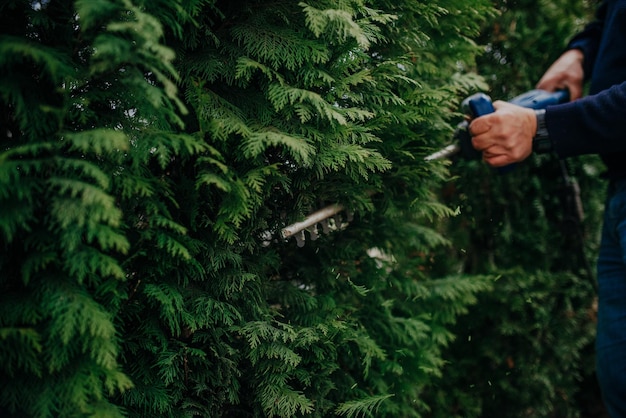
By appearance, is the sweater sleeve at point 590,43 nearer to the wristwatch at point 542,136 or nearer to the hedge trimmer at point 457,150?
the hedge trimmer at point 457,150

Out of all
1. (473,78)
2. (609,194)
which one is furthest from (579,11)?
(609,194)

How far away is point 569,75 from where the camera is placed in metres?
2.31

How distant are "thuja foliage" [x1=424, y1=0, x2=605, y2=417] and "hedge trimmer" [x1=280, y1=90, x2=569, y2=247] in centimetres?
57

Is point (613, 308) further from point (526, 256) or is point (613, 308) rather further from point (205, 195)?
point (205, 195)

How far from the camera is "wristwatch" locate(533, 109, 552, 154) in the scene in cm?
182

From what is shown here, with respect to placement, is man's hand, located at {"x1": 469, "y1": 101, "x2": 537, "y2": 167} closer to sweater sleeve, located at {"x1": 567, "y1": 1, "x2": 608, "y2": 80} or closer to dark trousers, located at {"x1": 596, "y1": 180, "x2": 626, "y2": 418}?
dark trousers, located at {"x1": 596, "y1": 180, "x2": 626, "y2": 418}

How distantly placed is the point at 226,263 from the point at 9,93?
840 millimetres

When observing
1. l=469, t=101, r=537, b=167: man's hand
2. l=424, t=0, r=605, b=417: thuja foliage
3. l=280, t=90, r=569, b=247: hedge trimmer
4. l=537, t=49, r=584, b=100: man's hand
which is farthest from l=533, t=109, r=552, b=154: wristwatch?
l=424, t=0, r=605, b=417: thuja foliage

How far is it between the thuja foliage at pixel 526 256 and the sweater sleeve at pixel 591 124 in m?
0.92

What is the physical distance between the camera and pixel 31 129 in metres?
1.16

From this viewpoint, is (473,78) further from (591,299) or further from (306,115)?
(591,299)

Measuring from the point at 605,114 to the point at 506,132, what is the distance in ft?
1.17

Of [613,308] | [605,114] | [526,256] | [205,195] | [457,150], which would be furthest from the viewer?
→ [526,256]

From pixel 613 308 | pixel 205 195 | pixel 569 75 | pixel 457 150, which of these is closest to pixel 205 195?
pixel 205 195
